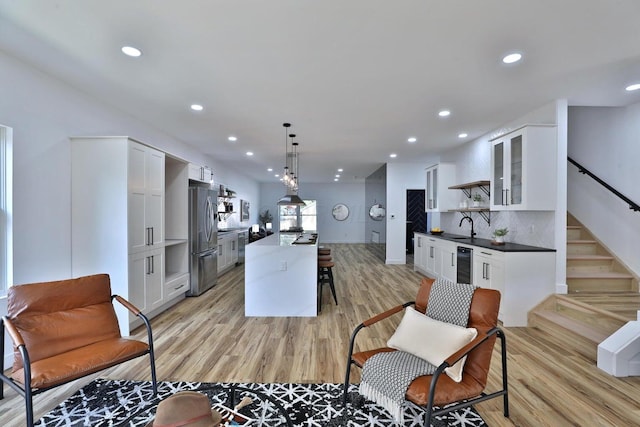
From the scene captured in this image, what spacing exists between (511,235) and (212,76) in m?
4.71

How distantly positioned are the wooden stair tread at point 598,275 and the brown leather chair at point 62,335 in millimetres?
4916

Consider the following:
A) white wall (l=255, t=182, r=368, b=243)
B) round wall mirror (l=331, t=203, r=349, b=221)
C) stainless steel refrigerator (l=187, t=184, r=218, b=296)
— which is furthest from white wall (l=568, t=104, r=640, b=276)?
round wall mirror (l=331, t=203, r=349, b=221)

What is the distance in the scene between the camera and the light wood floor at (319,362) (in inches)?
82.4

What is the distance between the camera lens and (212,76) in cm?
299

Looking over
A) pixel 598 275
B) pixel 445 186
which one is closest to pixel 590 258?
pixel 598 275

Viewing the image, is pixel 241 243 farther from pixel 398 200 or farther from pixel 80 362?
pixel 80 362

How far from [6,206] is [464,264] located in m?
5.57

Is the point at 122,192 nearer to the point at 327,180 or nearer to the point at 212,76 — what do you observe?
the point at 212,76

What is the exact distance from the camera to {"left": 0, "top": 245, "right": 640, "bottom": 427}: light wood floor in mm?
2094

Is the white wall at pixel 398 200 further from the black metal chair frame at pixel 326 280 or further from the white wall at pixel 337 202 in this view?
the white wall at pixel 337 202

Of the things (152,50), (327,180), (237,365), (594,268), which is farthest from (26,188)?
(327,180)

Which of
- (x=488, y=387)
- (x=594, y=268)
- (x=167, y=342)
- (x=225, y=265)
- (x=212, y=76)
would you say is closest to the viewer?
(x=488, y=387)

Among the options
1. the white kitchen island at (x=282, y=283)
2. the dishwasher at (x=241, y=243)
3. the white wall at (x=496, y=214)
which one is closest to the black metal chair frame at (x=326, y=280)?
the white kitchen island at (x=282, y=283)

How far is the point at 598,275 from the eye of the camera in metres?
3.87
